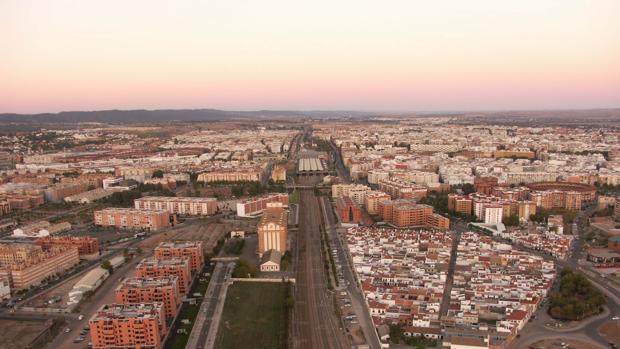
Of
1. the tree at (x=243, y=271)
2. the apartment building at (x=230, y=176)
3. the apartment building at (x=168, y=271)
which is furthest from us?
the apartment building at (x=230, y=176)

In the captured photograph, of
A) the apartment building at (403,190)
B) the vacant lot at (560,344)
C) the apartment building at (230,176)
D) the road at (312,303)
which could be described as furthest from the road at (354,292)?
the apartment building at (230,176)

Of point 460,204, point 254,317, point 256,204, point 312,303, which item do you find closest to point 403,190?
point 460,204

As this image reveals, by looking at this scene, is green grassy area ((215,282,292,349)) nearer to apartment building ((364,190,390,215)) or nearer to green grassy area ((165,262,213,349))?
green grassy area ((165,262,213,349))

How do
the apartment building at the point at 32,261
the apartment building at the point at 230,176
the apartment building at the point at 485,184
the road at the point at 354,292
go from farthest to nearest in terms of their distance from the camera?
the apartment building at the point at 230,176 → the apartment building at the point at 485,184 → the apartment building at the point at 32,261 → the road at the point at 354,292

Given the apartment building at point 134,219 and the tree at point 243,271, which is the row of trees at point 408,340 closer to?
the tree at point 243,271

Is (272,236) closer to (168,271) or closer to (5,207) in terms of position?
(168,271)

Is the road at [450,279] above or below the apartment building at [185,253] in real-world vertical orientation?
below

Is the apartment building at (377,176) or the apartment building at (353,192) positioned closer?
the apartment building at (353,192)

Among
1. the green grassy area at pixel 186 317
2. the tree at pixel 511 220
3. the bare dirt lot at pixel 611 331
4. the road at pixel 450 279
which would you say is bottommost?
the bare dirt lot at pixel 611 331
